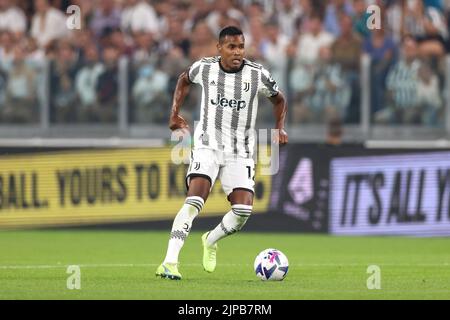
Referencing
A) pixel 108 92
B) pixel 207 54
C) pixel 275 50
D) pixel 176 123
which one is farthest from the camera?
pixel 275 50

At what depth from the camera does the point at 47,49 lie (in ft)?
72.0

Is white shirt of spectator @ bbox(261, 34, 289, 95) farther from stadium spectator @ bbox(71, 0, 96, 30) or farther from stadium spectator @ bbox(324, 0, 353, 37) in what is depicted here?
stadium spectator @ bbox(71, 0, 96, 30)

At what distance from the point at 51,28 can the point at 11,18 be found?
1.03 meters

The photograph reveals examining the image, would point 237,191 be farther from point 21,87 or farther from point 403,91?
point 21,87

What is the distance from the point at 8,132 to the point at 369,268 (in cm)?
908

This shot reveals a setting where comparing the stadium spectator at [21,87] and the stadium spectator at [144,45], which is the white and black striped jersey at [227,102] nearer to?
the stadium spectator at [21,87]

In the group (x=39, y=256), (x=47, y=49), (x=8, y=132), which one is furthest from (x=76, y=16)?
(x=39, y=256)

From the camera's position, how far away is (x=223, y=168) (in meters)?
12.6

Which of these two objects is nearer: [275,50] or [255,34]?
[275,50]

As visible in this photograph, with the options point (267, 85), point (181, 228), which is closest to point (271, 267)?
point (181, 228)

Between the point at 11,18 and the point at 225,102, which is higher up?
the point at 11,18

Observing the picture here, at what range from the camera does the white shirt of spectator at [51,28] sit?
72.8 ft

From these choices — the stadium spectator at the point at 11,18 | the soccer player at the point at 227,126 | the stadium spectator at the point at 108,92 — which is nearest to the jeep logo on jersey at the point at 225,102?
the soccer player at the point at 227,126
